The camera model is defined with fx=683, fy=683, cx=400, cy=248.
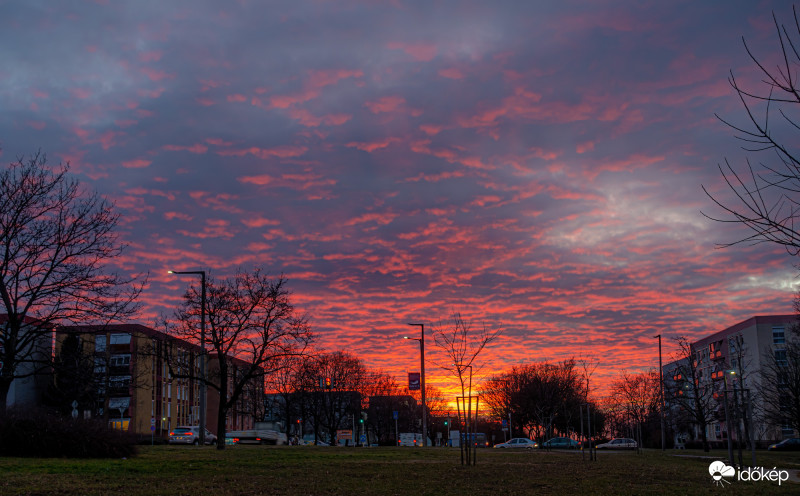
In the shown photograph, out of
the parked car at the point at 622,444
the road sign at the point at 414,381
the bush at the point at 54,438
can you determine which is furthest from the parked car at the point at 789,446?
the bush at the point at 54,438

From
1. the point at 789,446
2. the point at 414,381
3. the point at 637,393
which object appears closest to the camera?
the point at 414,381

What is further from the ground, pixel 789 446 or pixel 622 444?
pixel 789 446

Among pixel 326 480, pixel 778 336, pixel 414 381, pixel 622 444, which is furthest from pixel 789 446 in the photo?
pixel 326 480

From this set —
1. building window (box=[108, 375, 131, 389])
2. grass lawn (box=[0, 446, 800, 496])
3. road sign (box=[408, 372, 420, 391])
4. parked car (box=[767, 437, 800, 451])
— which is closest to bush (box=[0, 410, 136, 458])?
grass lawn (box=[0, 446, 800, 496])

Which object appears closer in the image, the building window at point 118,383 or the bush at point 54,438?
the bush at point 54,438

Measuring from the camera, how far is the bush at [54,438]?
19766mm

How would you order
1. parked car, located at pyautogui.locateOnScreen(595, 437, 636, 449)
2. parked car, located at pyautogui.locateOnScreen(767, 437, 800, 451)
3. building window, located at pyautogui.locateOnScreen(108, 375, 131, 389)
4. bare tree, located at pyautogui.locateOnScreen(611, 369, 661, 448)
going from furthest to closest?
bare tree, located at pyautogui.locateOnScreen(611, 369, 661, 448)
parked car, located at pyautogui.locateOnScreen(595, 437, 636, 449)
parked car, located at pyautogui.locateOnScreen(767, 437, 800, 451)
building window, located at pyautogui.locateOnScreen(108, 375, 131, 389)

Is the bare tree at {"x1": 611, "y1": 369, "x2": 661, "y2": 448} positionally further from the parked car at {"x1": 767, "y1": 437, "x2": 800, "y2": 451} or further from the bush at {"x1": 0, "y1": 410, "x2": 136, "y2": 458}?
the bush at {"x1": 0, "y1": 410, "x2": 136, "y2": 458}

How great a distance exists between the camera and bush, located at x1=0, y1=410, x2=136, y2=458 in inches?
778

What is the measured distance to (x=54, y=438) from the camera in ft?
65.9

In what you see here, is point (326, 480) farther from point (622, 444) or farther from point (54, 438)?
point (622, 444)

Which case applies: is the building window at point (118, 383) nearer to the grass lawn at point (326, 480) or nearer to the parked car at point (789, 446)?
the grass lawn at point (326, 480)

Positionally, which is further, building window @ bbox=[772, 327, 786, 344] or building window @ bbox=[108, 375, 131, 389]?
building window @ bbox=[772, 327, 786, 344]

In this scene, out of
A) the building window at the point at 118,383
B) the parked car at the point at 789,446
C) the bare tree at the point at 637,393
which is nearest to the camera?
the building window at the point at 118,383
